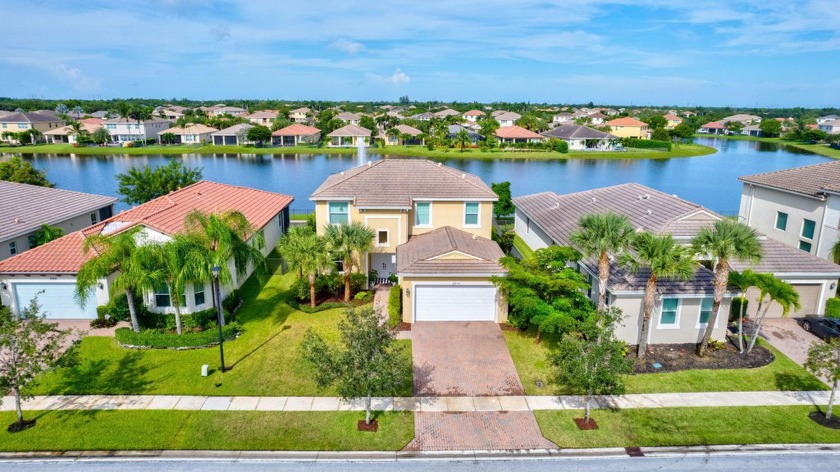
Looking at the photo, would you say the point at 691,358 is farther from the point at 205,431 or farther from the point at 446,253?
the point at 205,431

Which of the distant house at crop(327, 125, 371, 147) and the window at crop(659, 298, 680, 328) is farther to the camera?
the distant house at crop(327, 125, 371, 147)

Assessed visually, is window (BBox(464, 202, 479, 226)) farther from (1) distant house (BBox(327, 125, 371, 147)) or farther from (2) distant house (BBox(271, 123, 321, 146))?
(2) distant house (BBox(271, 123, 321, 146))

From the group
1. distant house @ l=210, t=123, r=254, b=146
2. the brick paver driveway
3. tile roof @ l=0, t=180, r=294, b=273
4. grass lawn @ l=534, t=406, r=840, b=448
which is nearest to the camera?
grass lawn @ l=534, t=406, r=840, b=448

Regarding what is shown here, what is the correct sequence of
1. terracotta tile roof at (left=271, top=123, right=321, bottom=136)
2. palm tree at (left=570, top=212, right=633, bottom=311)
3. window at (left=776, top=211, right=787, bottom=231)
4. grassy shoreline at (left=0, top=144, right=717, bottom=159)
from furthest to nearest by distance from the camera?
terracotta tile roof at (left=271, top=123, right=321, bottom=136) < grassy shoreline at (left=0, top=144, right=717, bottom=159) < window at (left=776, top=211, right=787, bottom=231) < palm tree at (left=570, top=212, right=633, bottom=311)

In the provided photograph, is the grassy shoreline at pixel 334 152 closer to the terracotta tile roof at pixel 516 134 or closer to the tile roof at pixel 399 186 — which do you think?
the terracotta tile roof at pixel 516 134

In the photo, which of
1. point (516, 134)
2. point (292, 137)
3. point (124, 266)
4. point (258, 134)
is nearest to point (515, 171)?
point (516, 134)

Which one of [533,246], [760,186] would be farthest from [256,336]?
[760,186]

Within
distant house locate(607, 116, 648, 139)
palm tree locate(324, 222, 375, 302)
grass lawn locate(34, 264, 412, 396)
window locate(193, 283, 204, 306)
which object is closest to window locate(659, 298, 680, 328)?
grass lawn locate(34, 264, 412, 396)
